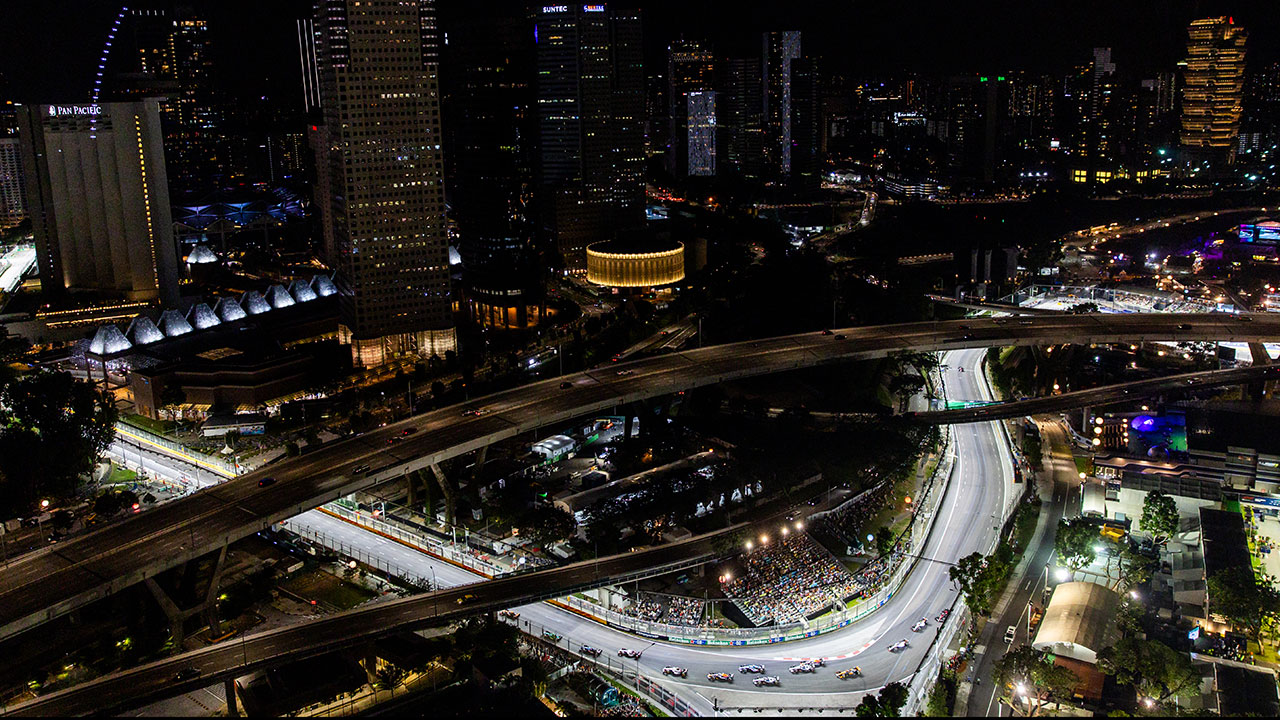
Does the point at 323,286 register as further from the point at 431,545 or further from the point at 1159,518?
the point at 1159,518

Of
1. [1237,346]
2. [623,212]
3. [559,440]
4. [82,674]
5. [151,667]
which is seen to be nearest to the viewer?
[151,667]

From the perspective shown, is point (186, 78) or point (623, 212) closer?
point (623, 212)

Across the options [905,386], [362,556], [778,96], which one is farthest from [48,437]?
[778,96]

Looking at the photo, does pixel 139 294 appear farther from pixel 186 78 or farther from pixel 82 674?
pixel 186 78

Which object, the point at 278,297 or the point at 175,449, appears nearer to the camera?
the point at 175,449

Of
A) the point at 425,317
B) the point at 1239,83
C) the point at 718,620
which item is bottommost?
the point at 718,620

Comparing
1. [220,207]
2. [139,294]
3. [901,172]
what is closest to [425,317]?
[139,294]
